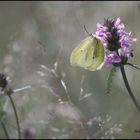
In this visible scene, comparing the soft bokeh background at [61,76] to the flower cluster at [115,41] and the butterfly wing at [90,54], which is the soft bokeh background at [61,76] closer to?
the butterfly wing at [90,54]

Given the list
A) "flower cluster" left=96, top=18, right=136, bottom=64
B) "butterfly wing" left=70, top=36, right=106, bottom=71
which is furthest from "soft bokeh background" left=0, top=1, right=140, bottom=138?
"flower cluster" left=96, top=18, right=136, bottom=64

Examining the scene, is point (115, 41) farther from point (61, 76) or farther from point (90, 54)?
point (61, 76)

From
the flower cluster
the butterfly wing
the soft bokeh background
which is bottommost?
the flower cluster

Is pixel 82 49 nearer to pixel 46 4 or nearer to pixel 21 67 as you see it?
pixel 21 67

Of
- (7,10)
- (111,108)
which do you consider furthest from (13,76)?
(7,10)

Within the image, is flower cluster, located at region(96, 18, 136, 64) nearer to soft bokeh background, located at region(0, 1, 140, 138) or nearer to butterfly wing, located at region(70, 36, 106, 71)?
butterfly wing, located at region(70, 36, 106, 71)

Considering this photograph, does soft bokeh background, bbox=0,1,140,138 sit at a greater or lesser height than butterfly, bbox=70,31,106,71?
greater

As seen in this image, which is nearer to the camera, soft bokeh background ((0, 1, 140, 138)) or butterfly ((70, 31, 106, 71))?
butterfly ((70, 31, 106, 71))

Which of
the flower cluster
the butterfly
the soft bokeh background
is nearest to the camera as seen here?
the flower cluster
